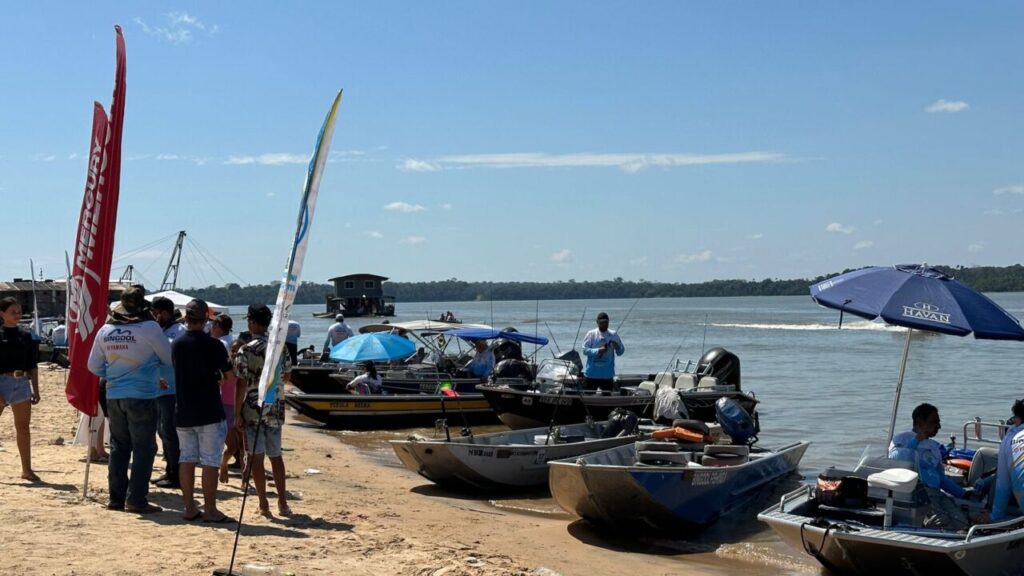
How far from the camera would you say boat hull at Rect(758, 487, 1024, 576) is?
7.11m

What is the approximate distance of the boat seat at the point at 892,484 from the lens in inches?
293

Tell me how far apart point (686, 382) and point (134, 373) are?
1162 centimetres

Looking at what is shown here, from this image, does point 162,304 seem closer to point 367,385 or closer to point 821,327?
point 367,385

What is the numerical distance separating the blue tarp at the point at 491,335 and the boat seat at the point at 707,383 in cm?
415

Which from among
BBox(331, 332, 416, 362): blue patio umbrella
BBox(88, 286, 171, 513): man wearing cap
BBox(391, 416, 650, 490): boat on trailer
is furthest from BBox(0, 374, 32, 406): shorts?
BBox(331, 332, 416, 362): blue patio umbrella

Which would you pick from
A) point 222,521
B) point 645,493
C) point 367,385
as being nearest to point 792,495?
point 645,493

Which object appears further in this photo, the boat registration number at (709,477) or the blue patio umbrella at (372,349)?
the blue patio umbrella at (372,349)

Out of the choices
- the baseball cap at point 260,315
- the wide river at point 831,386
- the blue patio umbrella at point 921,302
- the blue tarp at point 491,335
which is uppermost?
the blue patio umbrella at point 921,302

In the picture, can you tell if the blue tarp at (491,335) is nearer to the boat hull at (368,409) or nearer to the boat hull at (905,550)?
the boat hull at (368,409)

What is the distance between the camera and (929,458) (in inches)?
319

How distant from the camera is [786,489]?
42.6 ft

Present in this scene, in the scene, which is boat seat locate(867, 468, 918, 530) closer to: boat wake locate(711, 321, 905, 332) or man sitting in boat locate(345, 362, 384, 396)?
man sitting in boat locate(345, 362, 384, 396)

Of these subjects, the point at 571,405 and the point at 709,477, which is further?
the point at 571,405

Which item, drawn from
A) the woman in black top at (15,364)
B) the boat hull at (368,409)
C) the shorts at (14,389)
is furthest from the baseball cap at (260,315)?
the boat hull at (368,409)
